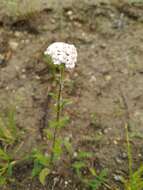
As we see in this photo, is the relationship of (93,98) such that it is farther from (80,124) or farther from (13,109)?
(13,109)

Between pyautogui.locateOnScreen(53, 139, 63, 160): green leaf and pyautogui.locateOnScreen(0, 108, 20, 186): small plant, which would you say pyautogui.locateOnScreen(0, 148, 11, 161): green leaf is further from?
pyautogui.locateOnScreen(53, 139, 63, 160): green leaf

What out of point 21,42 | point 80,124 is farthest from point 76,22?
point 80,124

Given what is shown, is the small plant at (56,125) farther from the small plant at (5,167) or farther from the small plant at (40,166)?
the small plant at (5,167)

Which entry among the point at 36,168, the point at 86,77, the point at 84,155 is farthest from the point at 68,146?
the point at 86,77

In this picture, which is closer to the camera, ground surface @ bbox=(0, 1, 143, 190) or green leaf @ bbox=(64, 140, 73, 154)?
green leaf @ bbox=(64, 140, 73, 154)

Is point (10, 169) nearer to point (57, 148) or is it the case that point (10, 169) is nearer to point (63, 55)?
point (57, 148)

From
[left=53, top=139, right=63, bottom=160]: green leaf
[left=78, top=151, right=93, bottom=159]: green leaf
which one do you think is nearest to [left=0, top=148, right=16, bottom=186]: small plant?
[left=53, top=139, right=63, bottom=160]: green leaf
